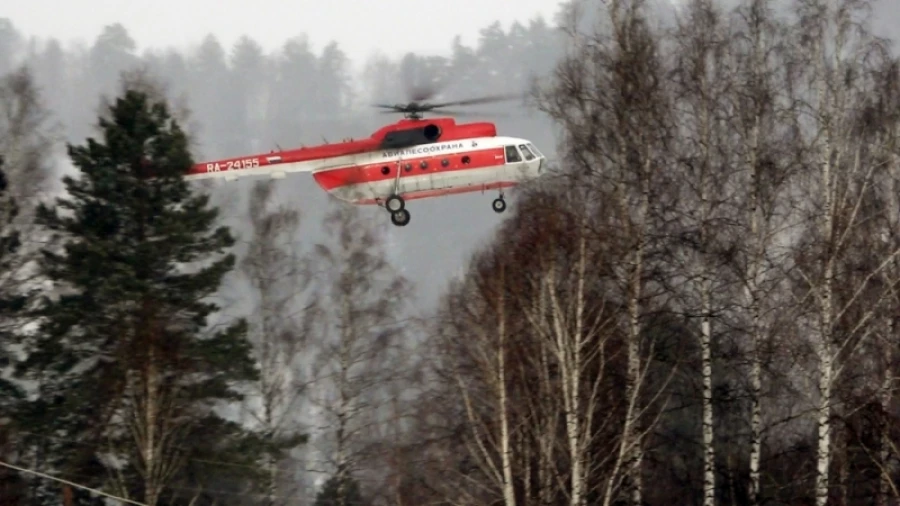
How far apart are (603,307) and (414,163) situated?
31.4 ft

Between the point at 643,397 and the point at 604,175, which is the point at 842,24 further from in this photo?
the point at 643,397

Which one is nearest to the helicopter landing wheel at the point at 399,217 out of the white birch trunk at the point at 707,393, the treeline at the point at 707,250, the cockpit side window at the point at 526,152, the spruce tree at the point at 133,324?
the cockpit side window at the point at 526,152

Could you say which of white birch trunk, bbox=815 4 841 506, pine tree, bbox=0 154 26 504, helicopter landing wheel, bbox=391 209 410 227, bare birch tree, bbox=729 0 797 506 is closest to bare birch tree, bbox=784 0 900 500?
white birch trunk, bbox=815 4 841 506

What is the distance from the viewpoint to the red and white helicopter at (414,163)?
29.6m

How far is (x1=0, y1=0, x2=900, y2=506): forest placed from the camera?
70.2 feet

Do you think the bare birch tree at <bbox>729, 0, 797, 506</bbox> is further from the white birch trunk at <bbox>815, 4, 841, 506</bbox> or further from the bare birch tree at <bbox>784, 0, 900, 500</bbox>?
the white birch trunk at <bbox>815, 4, 841, 506</bbox>

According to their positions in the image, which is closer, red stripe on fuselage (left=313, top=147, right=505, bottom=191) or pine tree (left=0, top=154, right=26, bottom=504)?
pine tree (left=0, top=154, right=26, bottom=504)

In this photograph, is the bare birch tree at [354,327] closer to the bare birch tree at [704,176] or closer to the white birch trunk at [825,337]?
the bare birch tree at [704,176]

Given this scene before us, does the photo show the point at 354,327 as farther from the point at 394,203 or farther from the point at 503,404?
the point at 503,404

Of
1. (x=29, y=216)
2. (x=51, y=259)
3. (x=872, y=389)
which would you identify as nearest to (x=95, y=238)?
(x=51, y=259)

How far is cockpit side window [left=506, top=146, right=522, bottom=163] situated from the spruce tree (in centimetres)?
547

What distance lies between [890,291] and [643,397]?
472cm

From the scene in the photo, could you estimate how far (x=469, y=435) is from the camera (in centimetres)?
2375

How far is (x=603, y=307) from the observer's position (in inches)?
815
